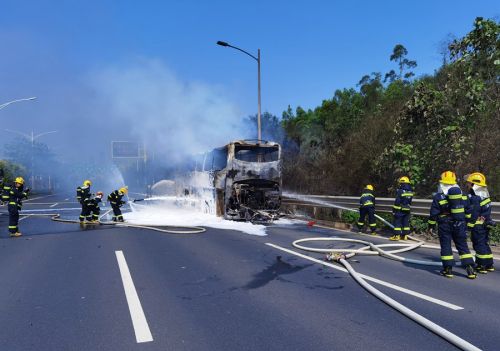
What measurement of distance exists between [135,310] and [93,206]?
1010 centimetres

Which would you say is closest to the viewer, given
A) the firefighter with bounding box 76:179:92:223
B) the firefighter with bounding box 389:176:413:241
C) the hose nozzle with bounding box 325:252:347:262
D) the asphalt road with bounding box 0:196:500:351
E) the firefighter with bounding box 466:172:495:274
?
the asphalt road with bounding box 0:196:500:351

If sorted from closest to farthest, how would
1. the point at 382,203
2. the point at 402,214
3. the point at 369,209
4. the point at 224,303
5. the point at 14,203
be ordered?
the point at 224,303 → the point at 402,214 → the point at 369,209 → the point at 14,203 → the point at 382,203

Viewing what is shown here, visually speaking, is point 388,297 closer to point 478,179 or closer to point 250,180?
point 478,179

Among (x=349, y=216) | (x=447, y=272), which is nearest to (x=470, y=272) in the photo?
(x=447, y=272)

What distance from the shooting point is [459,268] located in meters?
6.56

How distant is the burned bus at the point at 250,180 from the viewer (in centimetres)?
1346

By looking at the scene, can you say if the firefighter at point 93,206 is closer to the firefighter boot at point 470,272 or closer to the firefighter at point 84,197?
the firefighter at point 84,197

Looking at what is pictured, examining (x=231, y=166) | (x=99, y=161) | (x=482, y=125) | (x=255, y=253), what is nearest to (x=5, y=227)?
(x=231, y=166)

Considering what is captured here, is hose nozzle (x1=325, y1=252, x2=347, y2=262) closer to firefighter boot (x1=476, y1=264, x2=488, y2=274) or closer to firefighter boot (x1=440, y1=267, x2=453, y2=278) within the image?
firefighter boot (x1=440, y1=267, x2=453, y2=278)

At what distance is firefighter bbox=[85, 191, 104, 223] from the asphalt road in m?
5.39

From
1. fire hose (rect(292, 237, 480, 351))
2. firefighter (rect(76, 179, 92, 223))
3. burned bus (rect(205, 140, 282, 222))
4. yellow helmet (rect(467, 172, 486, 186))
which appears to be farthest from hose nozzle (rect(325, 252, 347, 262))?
firefighter (rect(76, 179, 92, 223))

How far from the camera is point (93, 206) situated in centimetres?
1364

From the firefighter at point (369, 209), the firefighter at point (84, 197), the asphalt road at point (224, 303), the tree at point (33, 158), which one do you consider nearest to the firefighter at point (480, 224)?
the asphalt road at point (224, 303)

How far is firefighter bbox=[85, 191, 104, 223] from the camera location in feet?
44.4
